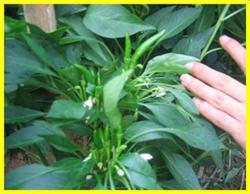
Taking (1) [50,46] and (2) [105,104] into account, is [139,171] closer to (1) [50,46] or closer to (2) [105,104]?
(2) [105,104]

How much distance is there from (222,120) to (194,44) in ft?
0.46

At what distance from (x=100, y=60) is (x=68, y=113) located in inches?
6.2

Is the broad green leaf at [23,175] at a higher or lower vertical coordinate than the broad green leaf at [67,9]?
lower

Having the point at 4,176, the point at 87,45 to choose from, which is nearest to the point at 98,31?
the point at 87,45

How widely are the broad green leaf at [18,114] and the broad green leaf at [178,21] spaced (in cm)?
25

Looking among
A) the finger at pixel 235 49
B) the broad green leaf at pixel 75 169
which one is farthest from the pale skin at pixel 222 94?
the broad green leaf at pixel 75 169

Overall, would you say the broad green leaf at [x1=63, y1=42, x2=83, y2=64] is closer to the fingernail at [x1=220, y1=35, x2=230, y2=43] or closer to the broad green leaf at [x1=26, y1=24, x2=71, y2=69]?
the broad green leaf at [x1=26, y1=24, x2=71, y2=69]

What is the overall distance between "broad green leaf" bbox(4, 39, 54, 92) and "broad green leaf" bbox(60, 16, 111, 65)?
8cm

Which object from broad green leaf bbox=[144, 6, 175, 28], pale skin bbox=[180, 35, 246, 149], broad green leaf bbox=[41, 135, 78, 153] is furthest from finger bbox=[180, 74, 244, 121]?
broad green leaf bbox=[41, 135, 78, 153]

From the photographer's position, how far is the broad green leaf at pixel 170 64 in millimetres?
722

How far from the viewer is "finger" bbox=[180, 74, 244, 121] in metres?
0.78

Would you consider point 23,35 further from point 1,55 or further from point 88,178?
point 88,178

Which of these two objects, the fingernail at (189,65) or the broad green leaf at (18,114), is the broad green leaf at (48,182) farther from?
the fingernail at (189,65)

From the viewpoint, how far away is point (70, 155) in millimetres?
765
